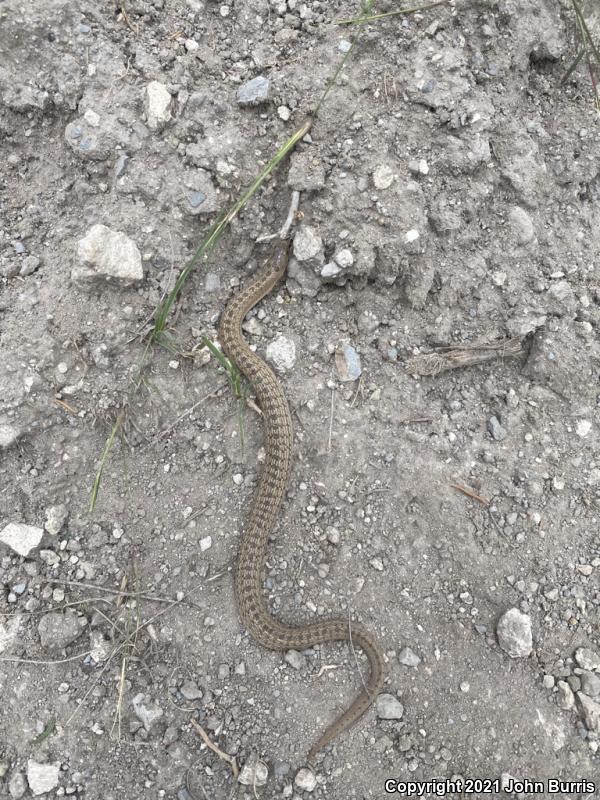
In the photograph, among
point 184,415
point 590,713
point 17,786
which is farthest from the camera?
point 184,415

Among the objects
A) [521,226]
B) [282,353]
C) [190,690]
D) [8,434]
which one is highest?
[521,226]

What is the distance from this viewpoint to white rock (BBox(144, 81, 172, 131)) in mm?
3875

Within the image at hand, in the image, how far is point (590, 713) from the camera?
3.57 meters

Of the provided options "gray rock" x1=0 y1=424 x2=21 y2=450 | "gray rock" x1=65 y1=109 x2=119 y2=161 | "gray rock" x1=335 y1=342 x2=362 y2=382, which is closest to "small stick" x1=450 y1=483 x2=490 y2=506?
"gray rock" x1=335 y1=342 x2=362 y2=382

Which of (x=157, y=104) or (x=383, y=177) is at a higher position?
(x=157, y=104)

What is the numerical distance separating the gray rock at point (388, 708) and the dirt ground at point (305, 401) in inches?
0.6

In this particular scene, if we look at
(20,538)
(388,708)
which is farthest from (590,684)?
(20,538)

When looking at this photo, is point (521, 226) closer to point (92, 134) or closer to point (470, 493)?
point (470, 493)

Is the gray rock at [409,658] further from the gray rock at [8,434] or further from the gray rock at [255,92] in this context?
the gray rock at [255,92]

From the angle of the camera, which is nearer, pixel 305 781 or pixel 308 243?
pixel 305 781

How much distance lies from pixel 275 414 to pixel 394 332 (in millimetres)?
1132

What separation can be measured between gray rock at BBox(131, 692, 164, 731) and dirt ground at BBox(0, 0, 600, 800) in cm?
1

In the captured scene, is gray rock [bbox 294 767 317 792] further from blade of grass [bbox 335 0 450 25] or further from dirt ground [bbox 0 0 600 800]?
blade of grass [bbox 335 0 450 25]

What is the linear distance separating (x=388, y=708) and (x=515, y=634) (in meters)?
0.99
